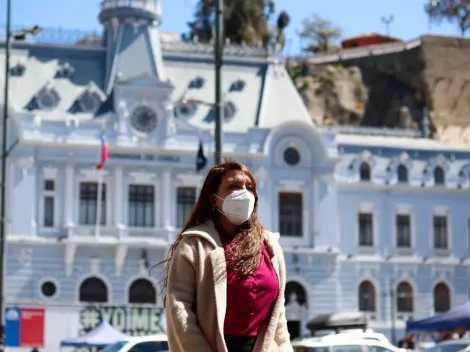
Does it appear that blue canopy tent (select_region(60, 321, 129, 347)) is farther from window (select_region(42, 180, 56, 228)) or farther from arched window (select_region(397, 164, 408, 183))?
arched window (select_region(397, 164, 408, 183))

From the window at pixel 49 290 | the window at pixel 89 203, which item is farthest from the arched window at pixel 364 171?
the window at pixel 49 290

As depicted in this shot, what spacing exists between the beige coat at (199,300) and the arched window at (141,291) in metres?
47.3

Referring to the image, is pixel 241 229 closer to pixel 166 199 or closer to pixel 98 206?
pixel 98 206

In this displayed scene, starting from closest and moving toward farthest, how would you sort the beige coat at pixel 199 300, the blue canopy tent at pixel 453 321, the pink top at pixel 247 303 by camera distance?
the beige coat at pixel 199 300 < the pink top at pixel 247 303 < the blue canopy tent at pixel 453 321

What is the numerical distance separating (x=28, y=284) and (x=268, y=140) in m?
12.1

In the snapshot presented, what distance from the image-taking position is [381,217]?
61031 millimetres

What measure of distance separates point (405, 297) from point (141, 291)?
1386 centimetres

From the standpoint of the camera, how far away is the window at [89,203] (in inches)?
2136

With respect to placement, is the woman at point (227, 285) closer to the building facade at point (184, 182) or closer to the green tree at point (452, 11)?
the building facade at point (184, 182)

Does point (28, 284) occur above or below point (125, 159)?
below

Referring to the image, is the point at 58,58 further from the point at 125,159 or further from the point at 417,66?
the point at 417,66

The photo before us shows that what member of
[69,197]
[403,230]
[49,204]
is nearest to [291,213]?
[403,230]

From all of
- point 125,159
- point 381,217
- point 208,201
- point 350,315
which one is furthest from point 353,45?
point 208,201

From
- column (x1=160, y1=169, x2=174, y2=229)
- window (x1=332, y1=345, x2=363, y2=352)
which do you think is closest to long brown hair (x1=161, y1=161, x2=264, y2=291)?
window (x1=332, y1=345, x2=363, y2=352)
